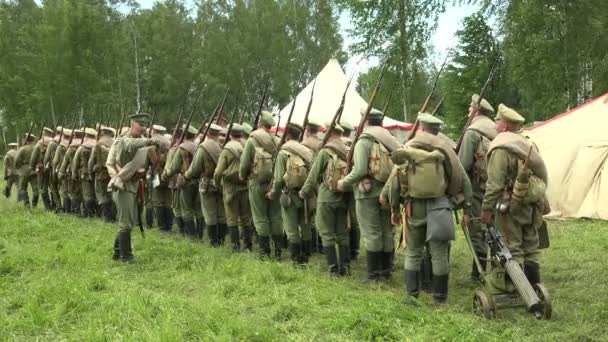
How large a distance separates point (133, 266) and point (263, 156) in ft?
7.34

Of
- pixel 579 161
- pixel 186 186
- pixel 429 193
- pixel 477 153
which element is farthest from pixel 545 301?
pixel 579 161

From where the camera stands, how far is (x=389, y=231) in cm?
695

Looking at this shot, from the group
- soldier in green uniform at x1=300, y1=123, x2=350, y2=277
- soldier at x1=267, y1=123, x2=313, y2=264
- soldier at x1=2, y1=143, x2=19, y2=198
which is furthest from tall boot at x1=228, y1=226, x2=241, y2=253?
soldier at x1=2, y1=143, x2=19, y2=198

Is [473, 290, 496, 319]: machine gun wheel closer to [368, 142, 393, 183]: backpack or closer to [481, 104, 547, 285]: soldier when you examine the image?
[481, 104, 547, 285]: soldier

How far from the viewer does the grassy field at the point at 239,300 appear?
15.9ft

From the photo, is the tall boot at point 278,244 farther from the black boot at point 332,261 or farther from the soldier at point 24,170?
the soldier at point 24,170

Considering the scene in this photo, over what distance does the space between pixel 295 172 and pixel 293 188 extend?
209mm

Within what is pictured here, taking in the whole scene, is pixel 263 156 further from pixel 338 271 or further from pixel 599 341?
pixel 599 341

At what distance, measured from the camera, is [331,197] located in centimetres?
726

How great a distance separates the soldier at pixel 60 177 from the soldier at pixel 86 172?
626 millimetres

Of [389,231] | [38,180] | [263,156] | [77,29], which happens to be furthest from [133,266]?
[77,29]

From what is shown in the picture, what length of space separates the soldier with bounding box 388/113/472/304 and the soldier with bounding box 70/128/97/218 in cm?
792

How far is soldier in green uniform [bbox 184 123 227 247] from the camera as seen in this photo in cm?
929

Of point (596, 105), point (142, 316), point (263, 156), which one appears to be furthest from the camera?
point (596, 105)
